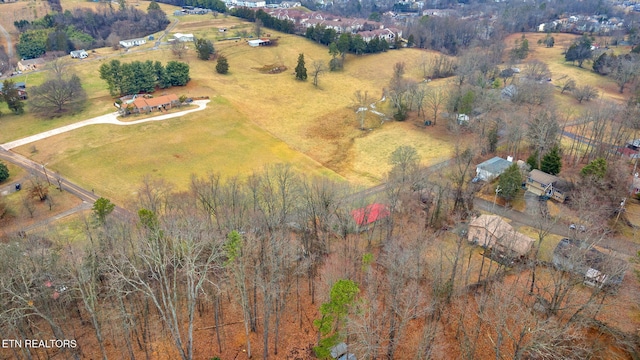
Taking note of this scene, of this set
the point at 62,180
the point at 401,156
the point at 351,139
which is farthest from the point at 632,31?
the point at 62,180

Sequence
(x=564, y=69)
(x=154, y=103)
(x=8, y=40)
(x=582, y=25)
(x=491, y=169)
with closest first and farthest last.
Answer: (x=491, y=169), (x=154, y=103), (x=564, y=69), (x=8, y=40), (x=582, y=25)

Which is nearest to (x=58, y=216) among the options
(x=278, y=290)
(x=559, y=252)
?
(x=278, y=290)

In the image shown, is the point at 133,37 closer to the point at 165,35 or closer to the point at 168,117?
the point at 165,35

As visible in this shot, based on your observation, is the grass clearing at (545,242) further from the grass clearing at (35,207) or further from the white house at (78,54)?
the white house at (78,54)

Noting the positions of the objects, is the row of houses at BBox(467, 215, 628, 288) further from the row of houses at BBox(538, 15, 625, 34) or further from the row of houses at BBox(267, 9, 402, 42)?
the row of houses at BBox(538, 15, 625, 34)

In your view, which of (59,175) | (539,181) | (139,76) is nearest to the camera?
(539,181)

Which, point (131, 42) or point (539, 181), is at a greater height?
point (131, 42)

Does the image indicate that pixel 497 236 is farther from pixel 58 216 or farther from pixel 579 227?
pixel 58 216

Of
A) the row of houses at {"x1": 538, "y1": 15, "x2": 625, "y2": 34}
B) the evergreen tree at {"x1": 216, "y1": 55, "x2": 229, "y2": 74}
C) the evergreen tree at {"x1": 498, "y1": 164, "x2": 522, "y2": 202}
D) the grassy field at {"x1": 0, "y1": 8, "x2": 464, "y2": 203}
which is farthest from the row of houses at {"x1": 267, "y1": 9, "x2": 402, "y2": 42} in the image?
the evergreen tree at {"x1": 498, "y1": 164, "x2": 522, "y2": 202}
